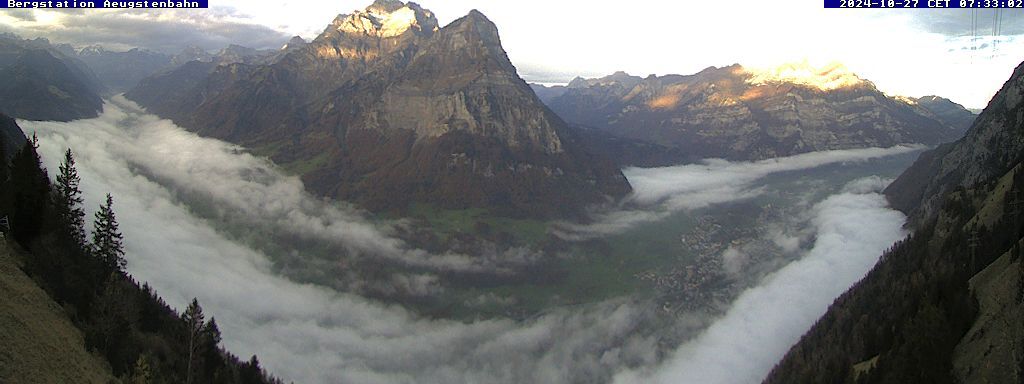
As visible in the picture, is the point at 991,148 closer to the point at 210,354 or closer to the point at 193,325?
the point at 210,354

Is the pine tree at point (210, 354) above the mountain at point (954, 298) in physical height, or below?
below

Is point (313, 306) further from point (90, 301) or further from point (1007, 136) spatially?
point (1007, 136)

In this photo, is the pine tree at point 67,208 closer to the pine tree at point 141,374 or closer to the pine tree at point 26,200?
the pine tree at point 26,200

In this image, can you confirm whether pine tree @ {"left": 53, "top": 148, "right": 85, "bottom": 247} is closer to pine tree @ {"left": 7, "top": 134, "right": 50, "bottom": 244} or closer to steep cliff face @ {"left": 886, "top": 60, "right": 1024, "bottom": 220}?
pine tree @ {"left": 7, "top": 134, "right": 50, "bottom": 244}

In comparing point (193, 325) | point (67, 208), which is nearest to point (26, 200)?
point (67, 208)

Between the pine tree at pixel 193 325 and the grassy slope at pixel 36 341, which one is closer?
the grassy slope at pixel 36 341

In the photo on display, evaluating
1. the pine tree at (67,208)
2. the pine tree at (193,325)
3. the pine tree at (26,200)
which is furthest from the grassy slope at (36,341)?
the pine tree at (67,208)

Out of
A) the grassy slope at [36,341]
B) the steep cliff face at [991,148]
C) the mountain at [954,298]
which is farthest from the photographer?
the steep cliff face at [991,148]

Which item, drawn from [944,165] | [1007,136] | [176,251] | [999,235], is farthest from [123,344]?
[944,165]
